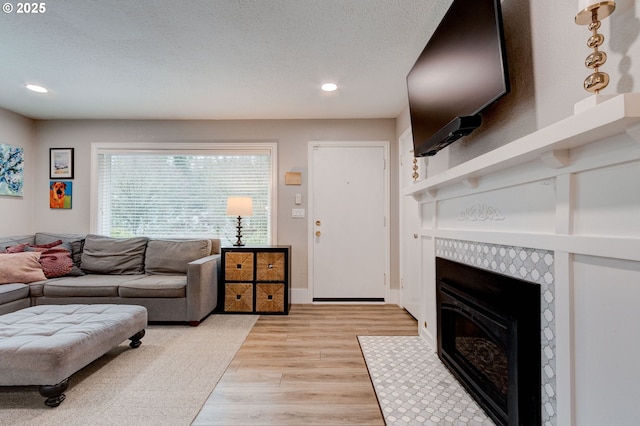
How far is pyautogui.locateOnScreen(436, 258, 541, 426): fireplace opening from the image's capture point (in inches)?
49.3

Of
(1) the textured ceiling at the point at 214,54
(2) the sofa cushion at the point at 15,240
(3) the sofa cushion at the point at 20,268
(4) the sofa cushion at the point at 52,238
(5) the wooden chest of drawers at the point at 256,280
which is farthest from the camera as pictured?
(4) the sofa cushion at the point at 52,238

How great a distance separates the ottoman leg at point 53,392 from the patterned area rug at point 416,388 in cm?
174

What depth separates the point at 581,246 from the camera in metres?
1.01

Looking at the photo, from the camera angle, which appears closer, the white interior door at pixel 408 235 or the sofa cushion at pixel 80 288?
the sofa cushion at pixel 80 288

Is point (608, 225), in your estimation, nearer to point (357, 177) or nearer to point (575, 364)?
point (575, 364)

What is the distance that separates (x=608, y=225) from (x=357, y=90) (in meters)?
2.51

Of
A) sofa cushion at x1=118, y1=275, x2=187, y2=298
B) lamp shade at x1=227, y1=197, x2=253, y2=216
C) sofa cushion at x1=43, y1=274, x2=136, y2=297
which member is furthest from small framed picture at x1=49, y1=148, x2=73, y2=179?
lamp shade at x1=227, y1=197, x2=253, y2=216

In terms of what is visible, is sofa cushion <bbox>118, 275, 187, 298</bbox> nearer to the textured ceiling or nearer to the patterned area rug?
the patterned area rug

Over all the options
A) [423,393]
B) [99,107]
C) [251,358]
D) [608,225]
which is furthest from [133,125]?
[608,225]

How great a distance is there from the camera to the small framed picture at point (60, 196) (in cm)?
392

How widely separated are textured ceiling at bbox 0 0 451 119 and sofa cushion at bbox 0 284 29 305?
1.90 metres

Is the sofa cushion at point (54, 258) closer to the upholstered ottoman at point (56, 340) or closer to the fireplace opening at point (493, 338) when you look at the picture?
the upholstered ottoman at point (56, 340)

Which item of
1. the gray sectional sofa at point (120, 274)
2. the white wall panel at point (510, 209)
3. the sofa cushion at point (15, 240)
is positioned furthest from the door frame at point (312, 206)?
the sofa cushion at point (15, 240)

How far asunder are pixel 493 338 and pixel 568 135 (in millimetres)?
1038
